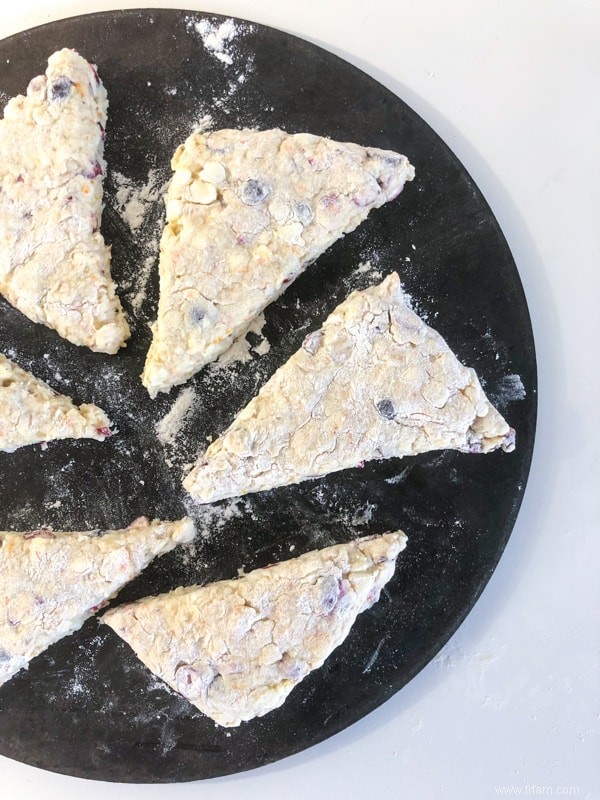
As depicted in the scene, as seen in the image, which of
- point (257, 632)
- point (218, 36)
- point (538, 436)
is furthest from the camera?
point (538, 436)

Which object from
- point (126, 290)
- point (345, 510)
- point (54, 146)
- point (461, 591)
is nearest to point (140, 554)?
point (345, 510)

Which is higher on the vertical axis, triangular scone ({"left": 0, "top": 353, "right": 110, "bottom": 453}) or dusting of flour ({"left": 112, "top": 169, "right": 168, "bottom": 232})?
dusting of flour ({"left": 112, "top": 169, "right": 168, "bottom": 232})

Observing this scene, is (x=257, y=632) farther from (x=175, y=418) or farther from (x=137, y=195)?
(x=137, y=195)

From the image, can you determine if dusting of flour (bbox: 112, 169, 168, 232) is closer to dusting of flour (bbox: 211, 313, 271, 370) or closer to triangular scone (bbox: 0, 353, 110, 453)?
dusting of flour (bbox: 211, 313, 271, 370)

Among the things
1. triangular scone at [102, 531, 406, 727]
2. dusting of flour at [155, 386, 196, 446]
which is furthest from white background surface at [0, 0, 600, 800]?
dusting of flour at [155, 386, 196, 446]

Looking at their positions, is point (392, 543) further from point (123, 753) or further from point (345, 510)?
point (123, 753)

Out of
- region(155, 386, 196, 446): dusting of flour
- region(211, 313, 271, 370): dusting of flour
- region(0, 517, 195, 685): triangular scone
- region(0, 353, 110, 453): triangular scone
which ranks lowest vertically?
region(0, 517, 195, 685): triangular scone

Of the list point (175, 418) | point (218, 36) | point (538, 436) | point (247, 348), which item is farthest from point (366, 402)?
point (218, 36)
